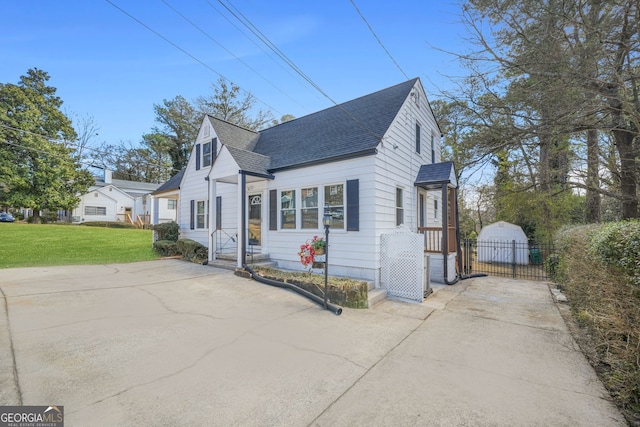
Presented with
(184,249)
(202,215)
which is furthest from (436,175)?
(184,249)

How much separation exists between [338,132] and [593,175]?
8761mm

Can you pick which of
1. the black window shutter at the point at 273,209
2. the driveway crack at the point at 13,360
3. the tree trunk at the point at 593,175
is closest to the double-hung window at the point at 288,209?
the black window shutter at the point at 273,209

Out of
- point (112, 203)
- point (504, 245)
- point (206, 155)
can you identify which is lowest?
point (504, 245)

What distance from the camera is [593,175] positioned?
Result: 9.34m

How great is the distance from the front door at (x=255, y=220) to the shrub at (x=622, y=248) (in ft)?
28.4

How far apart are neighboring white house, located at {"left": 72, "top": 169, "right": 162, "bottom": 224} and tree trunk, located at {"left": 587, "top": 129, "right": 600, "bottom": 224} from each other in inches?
1323

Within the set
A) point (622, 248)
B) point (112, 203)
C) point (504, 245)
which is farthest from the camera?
point (112, 203)

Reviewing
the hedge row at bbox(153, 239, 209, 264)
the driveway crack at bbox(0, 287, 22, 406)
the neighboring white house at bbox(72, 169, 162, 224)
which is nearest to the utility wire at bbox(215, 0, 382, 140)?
Answer: the driveway crack at bbox(0, 287, 22, 406)

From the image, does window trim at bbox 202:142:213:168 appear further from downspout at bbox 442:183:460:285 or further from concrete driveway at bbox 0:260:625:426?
downspout at bbox 442:183:460:285

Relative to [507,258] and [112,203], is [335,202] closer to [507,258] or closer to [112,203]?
[507,258]

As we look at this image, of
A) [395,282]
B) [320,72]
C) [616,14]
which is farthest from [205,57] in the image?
[616,14]

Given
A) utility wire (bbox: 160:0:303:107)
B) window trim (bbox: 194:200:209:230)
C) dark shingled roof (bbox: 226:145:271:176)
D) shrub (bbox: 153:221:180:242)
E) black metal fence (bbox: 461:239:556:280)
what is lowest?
black metal fence (bbox: 461:239:556:280)

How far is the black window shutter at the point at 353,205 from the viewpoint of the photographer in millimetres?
7461

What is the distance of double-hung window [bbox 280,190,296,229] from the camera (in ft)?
29.4
